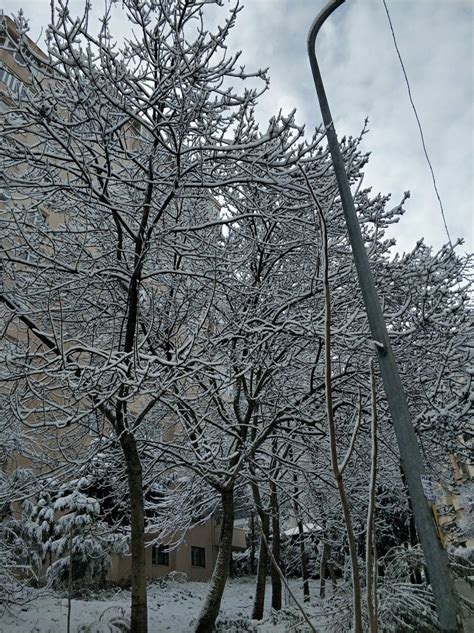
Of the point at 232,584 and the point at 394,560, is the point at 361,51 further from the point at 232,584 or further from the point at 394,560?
the point at 232,584

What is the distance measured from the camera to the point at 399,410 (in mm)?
3412

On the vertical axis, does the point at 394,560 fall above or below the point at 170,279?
below

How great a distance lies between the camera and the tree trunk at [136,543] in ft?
21.2

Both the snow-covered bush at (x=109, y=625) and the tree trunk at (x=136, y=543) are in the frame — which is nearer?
the tree trunk at (x=136, y=543)

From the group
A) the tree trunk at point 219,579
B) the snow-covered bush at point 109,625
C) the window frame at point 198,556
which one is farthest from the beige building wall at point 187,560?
the tree trunk at point 219,579

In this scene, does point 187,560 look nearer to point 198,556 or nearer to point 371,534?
point 198,556

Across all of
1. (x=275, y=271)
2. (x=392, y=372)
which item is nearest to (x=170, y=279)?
(x=275, y=271)

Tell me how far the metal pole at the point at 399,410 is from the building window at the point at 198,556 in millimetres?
20281

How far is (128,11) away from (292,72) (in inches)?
81.2

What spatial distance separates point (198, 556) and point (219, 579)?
1486cm

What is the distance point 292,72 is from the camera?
194 inches

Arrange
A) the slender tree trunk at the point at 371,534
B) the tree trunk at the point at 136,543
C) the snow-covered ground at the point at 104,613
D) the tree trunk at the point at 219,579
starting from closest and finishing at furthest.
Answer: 1. the slender tree trunk at the point at 371,534
2. the tree trunk at the point at 136,543
3. the snow-covered ground at the point at 104,613
4. the tree trunk at the point at 219,579

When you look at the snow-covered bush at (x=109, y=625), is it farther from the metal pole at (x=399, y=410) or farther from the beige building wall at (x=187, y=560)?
the beige building wall at (x=187, y=560)

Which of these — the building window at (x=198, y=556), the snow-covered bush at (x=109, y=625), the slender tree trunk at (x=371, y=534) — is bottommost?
the building window at (x=198, y=556)
